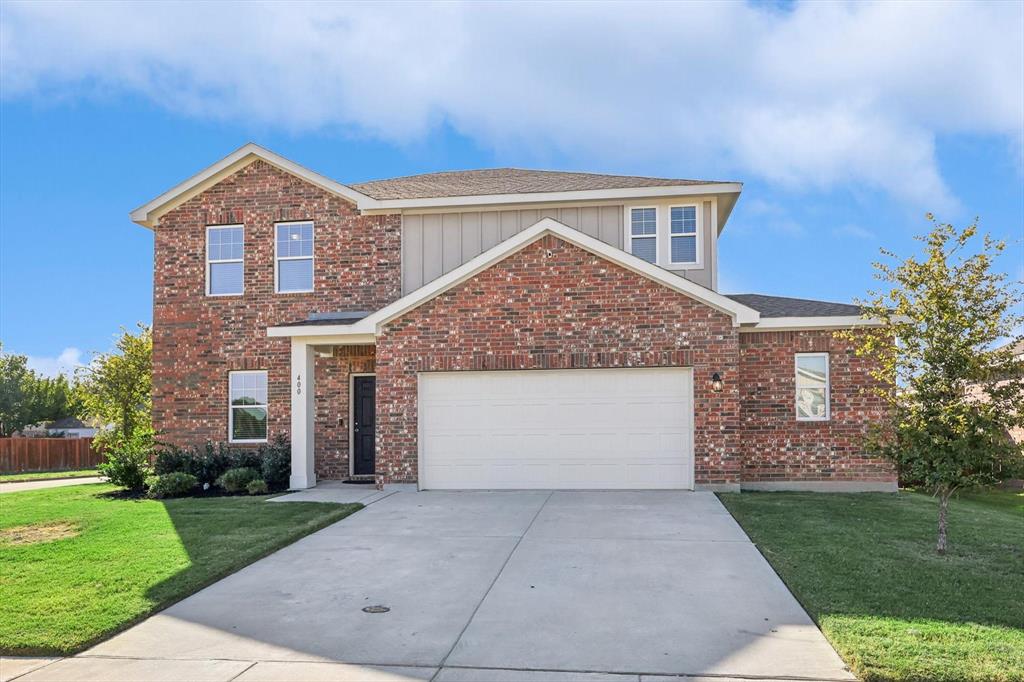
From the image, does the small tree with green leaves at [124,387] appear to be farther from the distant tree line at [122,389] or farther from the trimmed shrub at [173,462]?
the trimmed shrub at [173,462]

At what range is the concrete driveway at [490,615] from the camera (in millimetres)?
5910

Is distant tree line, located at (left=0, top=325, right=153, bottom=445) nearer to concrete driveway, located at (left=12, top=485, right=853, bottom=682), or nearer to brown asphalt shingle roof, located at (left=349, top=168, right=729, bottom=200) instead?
brown asphalt shingle roof, located at (left=349, top=168, right=729, bottom=200)

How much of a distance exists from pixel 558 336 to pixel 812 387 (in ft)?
16.5

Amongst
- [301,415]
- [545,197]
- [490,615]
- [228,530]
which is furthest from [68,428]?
[490,615]

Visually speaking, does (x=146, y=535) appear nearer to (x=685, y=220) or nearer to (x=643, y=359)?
(x=643, y=359)

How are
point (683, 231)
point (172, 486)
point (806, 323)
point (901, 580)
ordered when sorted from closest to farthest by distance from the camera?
point (901, 580) → point (806, 323) → point (172, 486) → point (683, 231)

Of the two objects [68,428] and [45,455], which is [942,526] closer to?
[45,455]

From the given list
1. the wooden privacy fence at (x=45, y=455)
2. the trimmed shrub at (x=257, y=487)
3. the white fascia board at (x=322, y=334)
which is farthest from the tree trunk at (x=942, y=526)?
the wooden privacy fence at (x=45, y=455)

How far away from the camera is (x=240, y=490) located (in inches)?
623

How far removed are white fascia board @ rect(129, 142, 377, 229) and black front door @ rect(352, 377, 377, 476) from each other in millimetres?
3947

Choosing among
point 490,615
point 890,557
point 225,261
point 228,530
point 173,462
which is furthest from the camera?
point 225,261

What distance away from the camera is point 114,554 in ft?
31.9

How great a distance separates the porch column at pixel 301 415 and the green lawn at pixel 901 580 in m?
8.09

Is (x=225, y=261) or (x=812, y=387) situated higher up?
(x=225, y=261)
